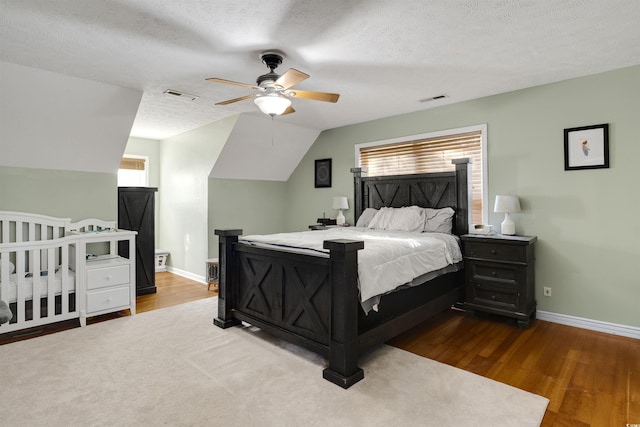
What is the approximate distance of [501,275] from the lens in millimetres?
3545

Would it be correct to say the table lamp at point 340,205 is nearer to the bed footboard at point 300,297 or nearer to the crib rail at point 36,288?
the bed footboard at point 300,297

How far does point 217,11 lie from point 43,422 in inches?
104

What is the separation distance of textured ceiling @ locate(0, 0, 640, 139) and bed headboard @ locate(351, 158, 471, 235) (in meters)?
1.03

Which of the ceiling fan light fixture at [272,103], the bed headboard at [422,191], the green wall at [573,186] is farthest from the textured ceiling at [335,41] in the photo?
the bed headboard at [422,191]

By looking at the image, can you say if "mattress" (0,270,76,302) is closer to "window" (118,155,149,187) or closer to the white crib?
the white crib

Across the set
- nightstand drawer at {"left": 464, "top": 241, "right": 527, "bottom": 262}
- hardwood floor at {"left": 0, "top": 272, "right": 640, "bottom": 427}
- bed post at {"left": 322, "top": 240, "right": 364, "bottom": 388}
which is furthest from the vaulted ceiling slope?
nightstand drawer at {"left": 464, "top": 241, "right": 527, "bottom": 262}

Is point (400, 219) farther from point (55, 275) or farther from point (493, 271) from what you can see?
point (55, 275)

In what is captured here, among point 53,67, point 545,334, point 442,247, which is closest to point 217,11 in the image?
point 53,67

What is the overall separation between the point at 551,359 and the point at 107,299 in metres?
4.20

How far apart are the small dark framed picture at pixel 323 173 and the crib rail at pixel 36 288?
3.58 m

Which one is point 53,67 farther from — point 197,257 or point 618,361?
point 618,361

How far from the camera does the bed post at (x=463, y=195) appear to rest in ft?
13.2

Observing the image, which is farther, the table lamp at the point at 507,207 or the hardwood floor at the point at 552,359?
the table lamp at the point at 507,207

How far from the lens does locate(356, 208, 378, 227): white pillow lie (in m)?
4.73
